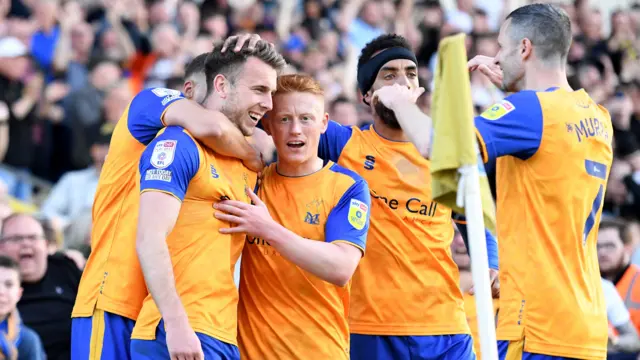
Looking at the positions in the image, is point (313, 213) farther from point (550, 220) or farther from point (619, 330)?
point (619, 330)

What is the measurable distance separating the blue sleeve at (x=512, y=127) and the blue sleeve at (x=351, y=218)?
0.82 meters

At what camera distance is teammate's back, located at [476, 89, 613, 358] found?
510cm

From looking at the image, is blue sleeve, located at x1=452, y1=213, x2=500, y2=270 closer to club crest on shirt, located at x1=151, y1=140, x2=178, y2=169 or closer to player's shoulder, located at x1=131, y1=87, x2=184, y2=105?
player's shoulder, located at x1=131, y1=87, x2=184, y2=105

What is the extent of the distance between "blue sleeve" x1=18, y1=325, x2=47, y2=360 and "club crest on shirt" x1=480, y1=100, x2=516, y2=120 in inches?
189

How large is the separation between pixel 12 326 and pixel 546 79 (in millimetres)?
5021

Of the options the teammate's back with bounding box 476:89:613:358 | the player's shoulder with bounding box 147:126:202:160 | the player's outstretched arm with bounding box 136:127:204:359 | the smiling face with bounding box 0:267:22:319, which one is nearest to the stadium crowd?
the smiling face with bounding box 0:267:22:319

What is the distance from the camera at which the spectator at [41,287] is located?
29.2 ft

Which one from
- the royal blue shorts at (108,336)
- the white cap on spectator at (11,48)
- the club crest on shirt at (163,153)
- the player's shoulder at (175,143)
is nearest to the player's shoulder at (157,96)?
the player's shoulder at (175,143)

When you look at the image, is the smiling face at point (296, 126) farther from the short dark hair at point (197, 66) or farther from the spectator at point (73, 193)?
the spectator at point (73, 193)

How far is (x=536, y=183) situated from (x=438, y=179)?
0.78m

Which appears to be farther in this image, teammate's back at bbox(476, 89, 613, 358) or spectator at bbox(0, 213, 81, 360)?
spectator at bbox(0, 213, 81, 360)

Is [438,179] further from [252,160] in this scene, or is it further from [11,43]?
[11,43]

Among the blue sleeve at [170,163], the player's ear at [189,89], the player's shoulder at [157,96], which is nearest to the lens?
the blue sleeve at [170,163]

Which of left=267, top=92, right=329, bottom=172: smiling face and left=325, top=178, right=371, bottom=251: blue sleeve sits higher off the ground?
left=267, top=92, right=329, bottom=172: smiling face
